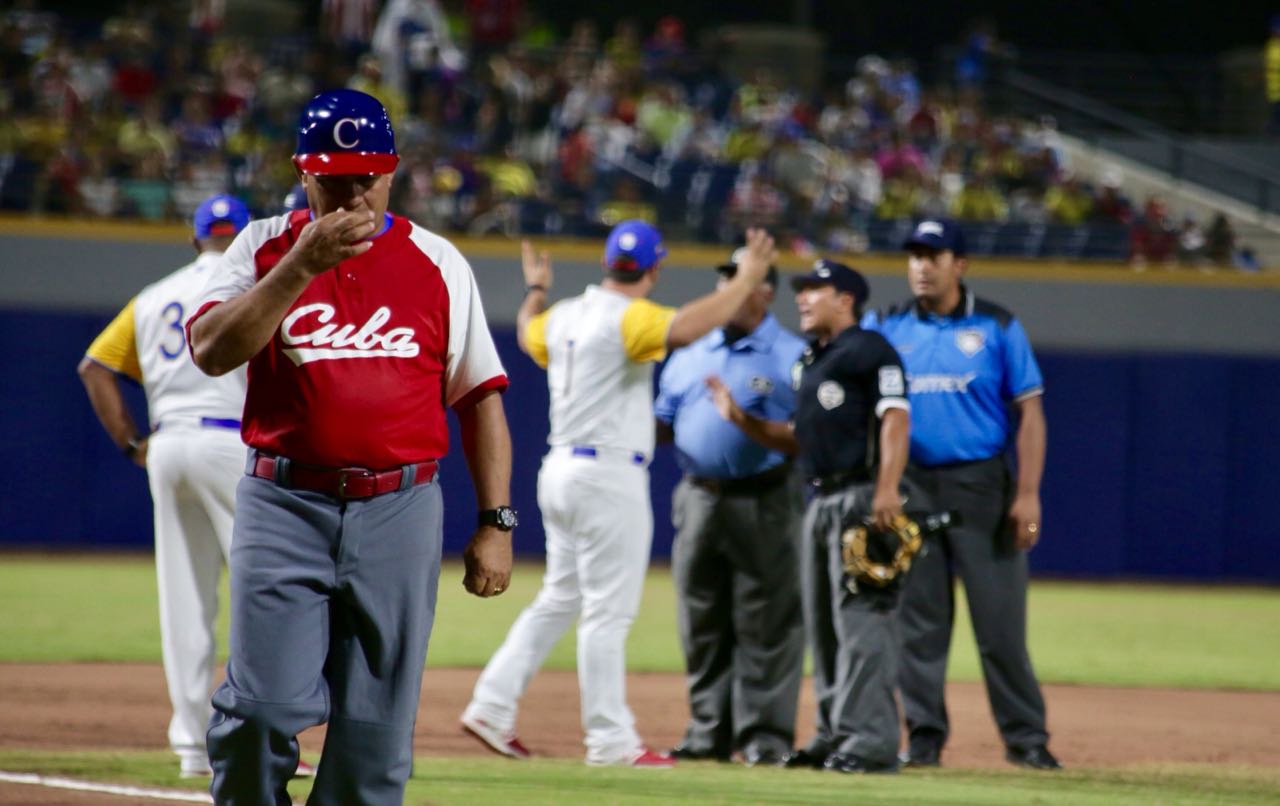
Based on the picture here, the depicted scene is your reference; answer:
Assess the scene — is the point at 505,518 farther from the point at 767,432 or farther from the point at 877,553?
the point at 767,432

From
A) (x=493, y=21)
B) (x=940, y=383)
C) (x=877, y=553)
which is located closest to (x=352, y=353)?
(x=877, y=553)

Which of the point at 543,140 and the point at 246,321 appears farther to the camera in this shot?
the point at 543,140

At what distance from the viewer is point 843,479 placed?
6.36 meters

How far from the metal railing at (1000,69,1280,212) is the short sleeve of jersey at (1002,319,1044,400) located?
1230 centimetres

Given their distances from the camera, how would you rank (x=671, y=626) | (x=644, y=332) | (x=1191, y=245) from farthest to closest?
(x=1191, y=245) < (x=671, y=626) < (x=644, y=332)

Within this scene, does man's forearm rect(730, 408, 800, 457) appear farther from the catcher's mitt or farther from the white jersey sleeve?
the white jersey sleeve

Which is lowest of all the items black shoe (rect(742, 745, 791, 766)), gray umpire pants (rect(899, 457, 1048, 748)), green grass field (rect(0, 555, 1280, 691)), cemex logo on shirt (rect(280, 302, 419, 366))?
green grass field (rect(0, 555, 1280, 691))

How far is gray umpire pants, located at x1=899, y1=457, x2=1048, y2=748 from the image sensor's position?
21.7ft

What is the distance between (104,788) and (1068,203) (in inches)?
566

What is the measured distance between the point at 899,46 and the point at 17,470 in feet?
47.6

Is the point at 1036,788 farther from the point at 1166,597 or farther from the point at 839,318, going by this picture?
the point at 1166,597

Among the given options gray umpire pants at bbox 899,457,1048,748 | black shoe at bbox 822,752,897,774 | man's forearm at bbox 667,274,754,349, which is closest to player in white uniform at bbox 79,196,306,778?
man's forearm at bbox 667,274,754,349

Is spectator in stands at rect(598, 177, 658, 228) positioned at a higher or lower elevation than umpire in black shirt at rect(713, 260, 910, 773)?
higher

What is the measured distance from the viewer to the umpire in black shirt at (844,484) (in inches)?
241
